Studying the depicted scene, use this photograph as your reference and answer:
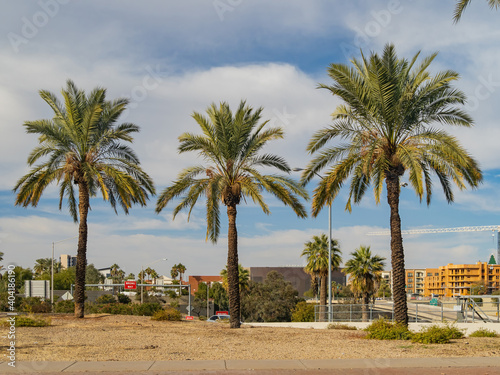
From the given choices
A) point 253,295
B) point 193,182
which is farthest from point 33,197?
point 253,295

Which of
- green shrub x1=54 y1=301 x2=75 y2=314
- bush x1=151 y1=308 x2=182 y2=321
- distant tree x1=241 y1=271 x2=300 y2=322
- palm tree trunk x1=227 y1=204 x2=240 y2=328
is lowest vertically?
distant tree x1=241 y1=271 x2=300 y2=322

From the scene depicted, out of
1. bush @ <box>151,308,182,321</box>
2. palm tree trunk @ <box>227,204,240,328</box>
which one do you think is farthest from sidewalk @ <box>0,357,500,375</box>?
bush @ <box>151,308,182,321</box>

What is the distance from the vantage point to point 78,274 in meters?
26.9

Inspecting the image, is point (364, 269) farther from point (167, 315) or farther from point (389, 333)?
point (389, 333)

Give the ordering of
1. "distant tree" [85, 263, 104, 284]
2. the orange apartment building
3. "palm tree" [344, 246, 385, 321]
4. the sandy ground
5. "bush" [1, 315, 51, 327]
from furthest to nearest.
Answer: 1. the orange apartment building
2. "distant tree" [85, 263, 104, 284]
3. "palm tree" [344, 246, 385, 321]
4. "bush" [1, 315, 51, 327]
5. the sandy ground

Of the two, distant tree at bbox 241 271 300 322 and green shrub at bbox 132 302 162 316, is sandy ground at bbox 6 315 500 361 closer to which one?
green shrub at bbox 132 302 162 316

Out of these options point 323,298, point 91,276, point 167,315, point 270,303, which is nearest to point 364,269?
point 323,298

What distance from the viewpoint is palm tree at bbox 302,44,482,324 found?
68.7 ft

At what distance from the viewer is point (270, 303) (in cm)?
6316

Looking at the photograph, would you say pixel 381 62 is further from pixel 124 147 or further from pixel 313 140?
pixel 124 147

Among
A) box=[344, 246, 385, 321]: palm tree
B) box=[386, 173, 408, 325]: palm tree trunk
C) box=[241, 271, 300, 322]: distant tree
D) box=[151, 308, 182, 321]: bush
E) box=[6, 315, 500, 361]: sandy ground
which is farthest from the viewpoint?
box=[241, 271, 300, 322]: distant tree

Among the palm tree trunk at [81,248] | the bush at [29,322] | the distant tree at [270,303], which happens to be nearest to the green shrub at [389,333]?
the bush at [29,322]

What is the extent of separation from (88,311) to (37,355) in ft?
83.1

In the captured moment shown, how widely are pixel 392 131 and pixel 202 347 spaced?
11.4 m
